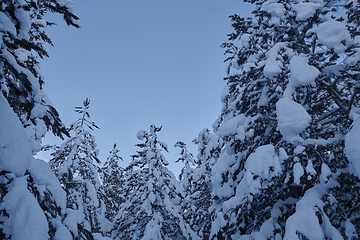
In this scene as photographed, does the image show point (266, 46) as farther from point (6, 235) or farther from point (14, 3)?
point (6, 235)

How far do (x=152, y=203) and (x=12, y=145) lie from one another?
9.21 metres

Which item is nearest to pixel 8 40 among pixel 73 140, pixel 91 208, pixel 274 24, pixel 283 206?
pixel 283 206

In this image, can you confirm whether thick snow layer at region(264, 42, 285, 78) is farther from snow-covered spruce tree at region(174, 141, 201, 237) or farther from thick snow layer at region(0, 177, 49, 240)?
snow-covered spruce tree at region(174, 141, 201, 237)

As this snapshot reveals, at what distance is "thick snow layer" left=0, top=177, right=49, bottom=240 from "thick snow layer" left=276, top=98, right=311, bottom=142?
147 inches

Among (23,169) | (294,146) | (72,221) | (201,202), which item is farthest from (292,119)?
(201,202)

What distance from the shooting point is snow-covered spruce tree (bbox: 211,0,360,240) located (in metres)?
3.68

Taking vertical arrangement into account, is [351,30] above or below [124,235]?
above

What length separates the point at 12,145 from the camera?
2074 mm

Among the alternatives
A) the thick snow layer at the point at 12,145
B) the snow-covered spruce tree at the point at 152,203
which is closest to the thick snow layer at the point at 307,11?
the thick snow layer at the point at 12,145

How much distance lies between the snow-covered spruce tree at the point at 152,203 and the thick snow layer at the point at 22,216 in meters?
8.68

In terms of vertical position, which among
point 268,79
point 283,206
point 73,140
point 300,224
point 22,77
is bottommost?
point 300,224

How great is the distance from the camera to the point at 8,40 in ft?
8.50

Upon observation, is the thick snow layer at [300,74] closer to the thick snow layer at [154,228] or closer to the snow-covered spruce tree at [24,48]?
the snow-covered spruce tree at [24,48]

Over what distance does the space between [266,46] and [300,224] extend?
18.5 feet
